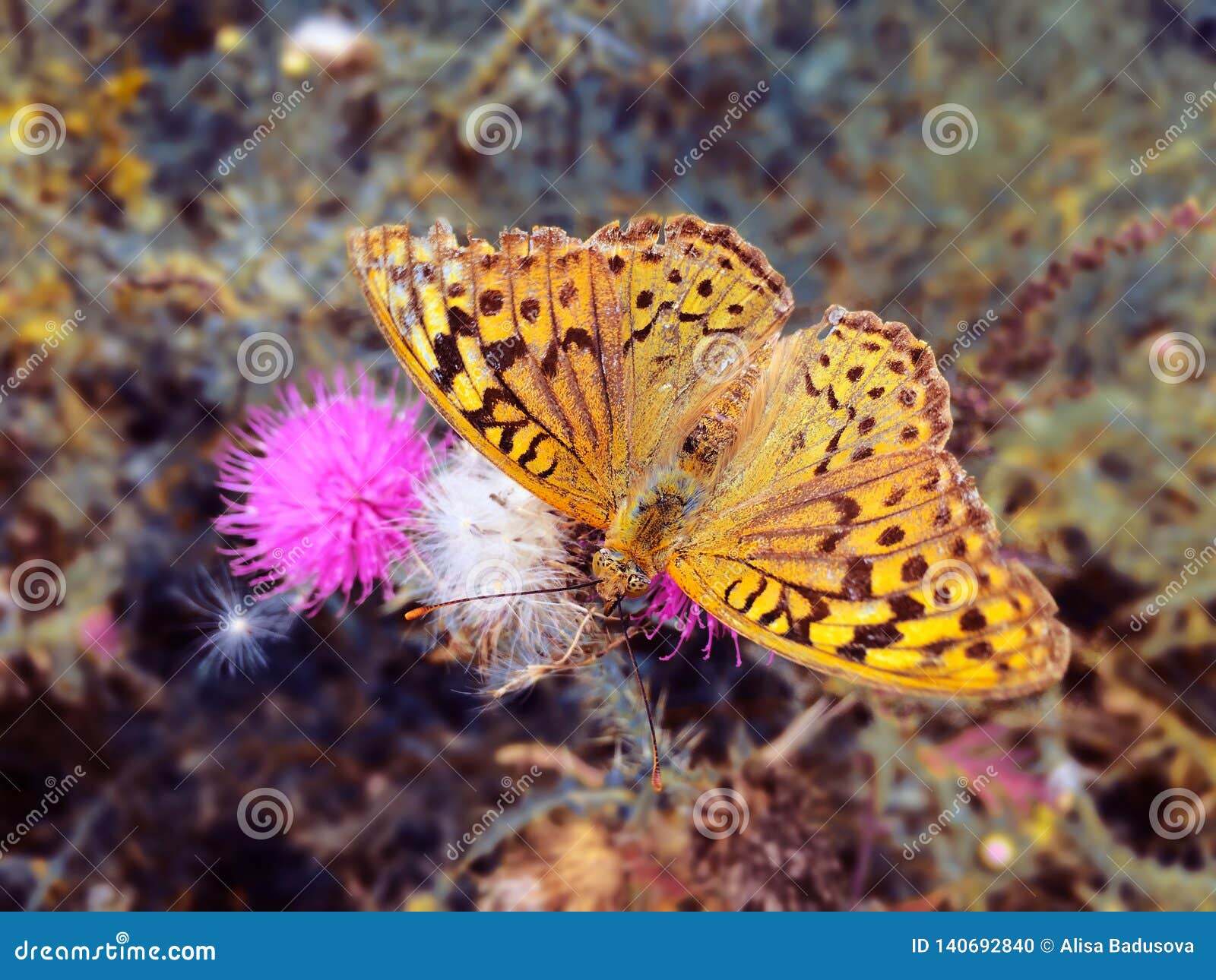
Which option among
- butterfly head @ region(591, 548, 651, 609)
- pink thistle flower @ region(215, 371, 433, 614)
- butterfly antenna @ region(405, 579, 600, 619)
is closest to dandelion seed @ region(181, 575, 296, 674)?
pink thistle flower @ region(215, 371, 433, 614)

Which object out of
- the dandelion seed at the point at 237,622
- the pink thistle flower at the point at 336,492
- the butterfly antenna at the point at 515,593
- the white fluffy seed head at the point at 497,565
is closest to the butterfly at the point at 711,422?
the butterfly antenna at the point at 515,593

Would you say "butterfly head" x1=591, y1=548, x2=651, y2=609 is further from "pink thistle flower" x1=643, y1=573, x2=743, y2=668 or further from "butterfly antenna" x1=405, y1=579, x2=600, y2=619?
"pink thistle flower" x1=643, y1=573, x2=743, y2=668

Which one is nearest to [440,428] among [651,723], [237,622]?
[237,622]

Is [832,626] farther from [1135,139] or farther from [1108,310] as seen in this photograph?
[1135,139]

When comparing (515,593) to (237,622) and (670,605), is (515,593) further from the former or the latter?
(237,622)

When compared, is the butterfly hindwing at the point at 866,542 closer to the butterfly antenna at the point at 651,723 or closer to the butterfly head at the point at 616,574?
the butterfly head at the point at 616,574

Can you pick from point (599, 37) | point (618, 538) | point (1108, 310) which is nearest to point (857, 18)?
point (599, 37)

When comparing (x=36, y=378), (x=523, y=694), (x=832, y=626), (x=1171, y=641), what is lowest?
(x=36, y=378)
